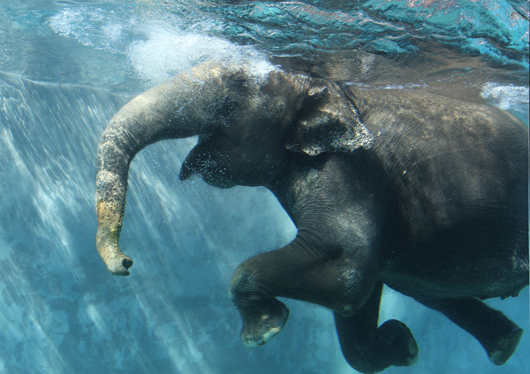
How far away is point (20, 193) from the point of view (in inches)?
417

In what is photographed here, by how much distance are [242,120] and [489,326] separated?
11.2 feet

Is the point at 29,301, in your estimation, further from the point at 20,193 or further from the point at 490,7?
the point at 490,7

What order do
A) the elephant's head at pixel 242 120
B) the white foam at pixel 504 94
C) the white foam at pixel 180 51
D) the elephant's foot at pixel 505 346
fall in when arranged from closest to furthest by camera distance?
the elephant's head at pixel 242 120 → the elephant's foot at pixel 505 346 → the white foam at pixel 180 51 → the white foam at pixel 504 94

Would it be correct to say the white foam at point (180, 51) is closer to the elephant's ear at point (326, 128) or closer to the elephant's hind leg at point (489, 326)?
the elephant's ear at point (326, 128)

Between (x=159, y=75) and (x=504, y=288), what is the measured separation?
950 centimetres

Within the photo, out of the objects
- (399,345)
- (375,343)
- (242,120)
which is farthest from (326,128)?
(399,345)

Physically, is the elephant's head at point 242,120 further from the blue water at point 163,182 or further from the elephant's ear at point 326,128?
the blue water at point 163,182

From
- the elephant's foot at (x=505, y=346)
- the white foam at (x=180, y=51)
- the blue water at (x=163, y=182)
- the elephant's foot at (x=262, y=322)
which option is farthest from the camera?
the white foam at (x=180, y=51)

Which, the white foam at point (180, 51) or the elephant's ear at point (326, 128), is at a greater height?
the elephant's ear at point (326, 128)

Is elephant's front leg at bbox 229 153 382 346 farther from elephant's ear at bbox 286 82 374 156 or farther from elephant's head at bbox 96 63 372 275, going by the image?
elephant's head at bbox 96 63 372 275

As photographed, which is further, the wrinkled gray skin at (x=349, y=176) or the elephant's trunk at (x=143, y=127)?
the wrinkled gray skin at (x=349, y=176)

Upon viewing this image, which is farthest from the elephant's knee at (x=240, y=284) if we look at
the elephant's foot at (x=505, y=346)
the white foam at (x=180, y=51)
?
the elephant's foot at (x=505, y=346)

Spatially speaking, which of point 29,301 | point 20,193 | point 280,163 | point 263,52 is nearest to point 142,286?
point 29,301

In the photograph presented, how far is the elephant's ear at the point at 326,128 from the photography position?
9.52 feet
